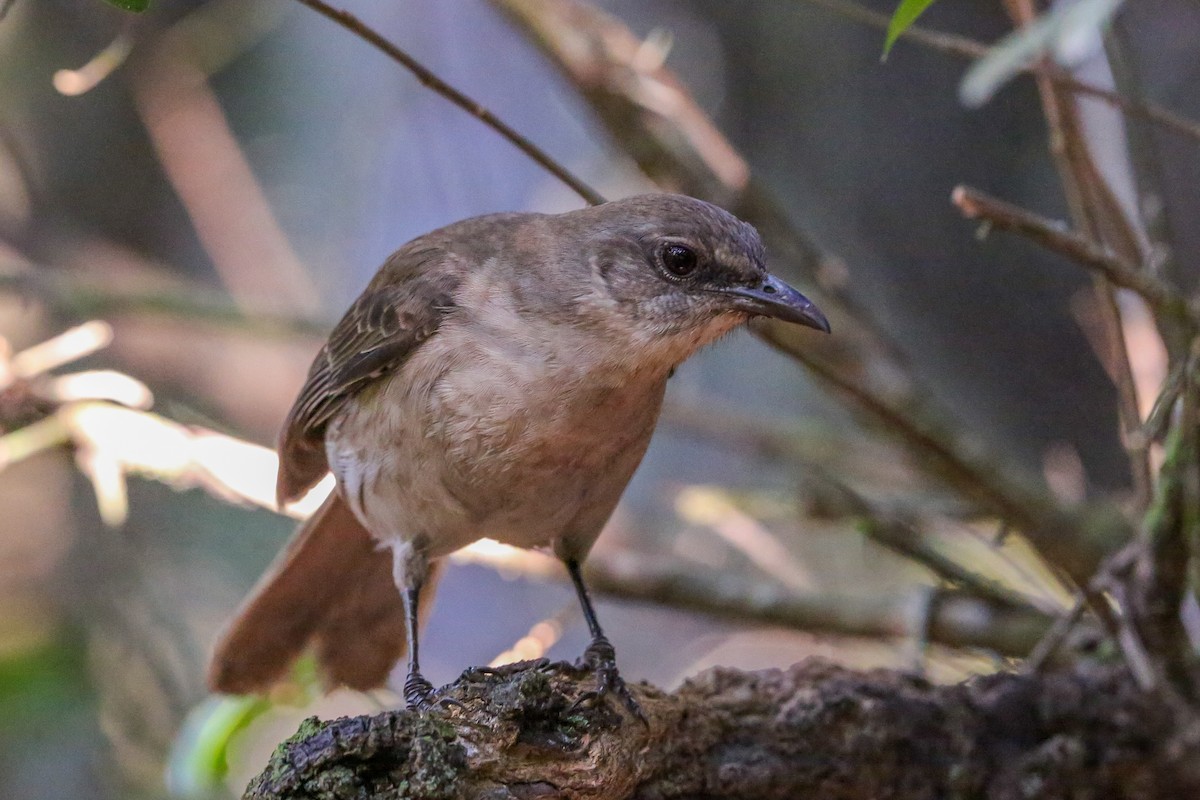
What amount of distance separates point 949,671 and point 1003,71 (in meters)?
2.93

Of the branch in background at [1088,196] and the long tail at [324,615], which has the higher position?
the branch in background at [1088,196]

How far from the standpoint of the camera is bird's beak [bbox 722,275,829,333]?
2.76 meters

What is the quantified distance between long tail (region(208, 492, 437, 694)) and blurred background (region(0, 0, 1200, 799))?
0.24 m

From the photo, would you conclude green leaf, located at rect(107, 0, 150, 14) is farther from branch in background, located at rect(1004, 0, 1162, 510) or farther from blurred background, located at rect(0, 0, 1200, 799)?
branch in background, located at rect(1004, 0, 1162, 510)

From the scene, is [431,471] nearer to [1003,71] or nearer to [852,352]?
[1003,71]

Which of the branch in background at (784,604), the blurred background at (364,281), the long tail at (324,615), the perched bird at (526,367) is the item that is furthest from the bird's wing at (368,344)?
the branch in background at (784,604)

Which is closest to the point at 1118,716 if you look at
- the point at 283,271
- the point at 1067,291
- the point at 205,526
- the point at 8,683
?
the point at 1067,291

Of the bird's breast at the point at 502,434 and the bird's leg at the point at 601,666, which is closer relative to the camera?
the bird's leg at the point at 601,666

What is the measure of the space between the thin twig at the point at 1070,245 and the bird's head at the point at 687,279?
1.44 feet

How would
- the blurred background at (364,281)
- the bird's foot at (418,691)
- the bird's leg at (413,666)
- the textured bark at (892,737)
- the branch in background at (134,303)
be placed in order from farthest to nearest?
1. the branch in background at (134,303)
2. the blurred background at (364,281)
3. the bird's leg at (413,666)
4. the textured bark at (892,737)
5. the bird's foot at (418,691)

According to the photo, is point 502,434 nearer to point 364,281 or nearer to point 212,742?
point 212,742

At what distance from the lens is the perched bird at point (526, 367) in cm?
277

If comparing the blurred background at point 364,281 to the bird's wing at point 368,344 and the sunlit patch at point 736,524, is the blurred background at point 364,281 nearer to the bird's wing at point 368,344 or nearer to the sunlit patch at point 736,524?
the sunlit patch at point 736,524

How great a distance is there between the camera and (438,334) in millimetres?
2977
